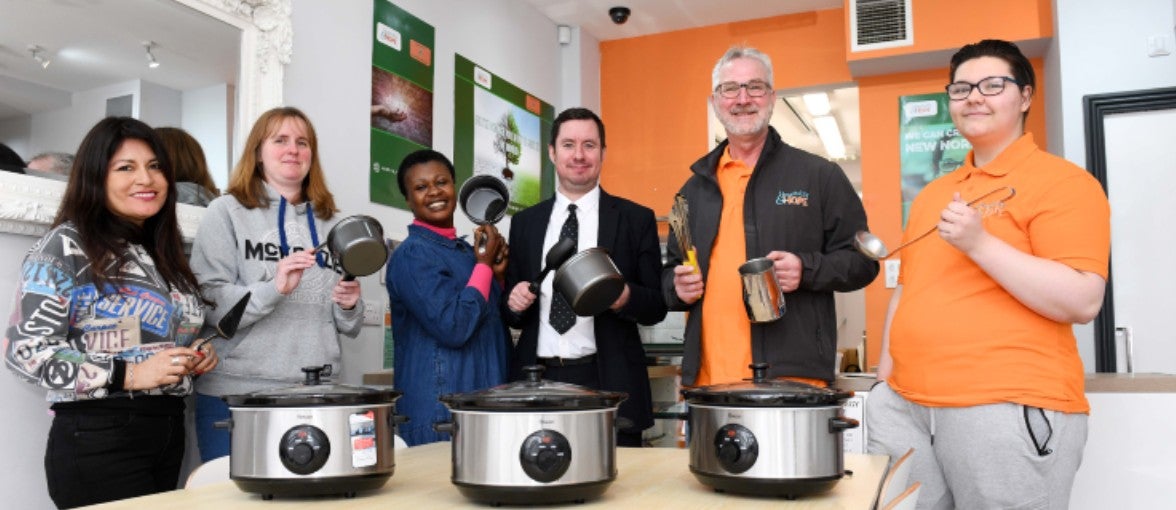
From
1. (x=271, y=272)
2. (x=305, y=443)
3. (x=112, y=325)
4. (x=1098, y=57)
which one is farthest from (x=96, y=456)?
(x=1098, y=57)

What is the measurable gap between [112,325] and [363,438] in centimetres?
92

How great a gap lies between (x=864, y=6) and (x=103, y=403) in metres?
3.60

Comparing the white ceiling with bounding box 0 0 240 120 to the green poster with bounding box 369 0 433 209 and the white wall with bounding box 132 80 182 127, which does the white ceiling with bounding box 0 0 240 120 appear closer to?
the white wall with bounding box 132 80 182 127

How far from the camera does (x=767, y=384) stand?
4.17 ft

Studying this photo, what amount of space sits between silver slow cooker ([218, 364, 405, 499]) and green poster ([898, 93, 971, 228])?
370cm

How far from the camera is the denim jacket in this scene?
2.19m

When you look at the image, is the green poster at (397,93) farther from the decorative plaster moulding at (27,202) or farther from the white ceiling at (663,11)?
the decorative plaster moulding at (27,202)

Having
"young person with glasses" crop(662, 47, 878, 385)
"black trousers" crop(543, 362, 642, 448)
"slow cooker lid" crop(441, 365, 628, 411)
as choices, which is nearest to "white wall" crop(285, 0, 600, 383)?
"black trousers" crop(543, 362, 642, 448)

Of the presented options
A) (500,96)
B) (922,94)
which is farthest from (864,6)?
(500,96)

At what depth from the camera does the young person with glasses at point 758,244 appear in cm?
198

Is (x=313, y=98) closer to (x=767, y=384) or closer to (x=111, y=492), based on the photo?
(x=111, y=492)

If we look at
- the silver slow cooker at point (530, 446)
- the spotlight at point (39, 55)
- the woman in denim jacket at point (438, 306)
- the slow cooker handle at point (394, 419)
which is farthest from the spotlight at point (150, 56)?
the silver slow cooker at point (530, 446)

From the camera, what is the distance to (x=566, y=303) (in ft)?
7.60

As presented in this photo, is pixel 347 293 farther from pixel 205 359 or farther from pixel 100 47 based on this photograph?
pixel 100 47
